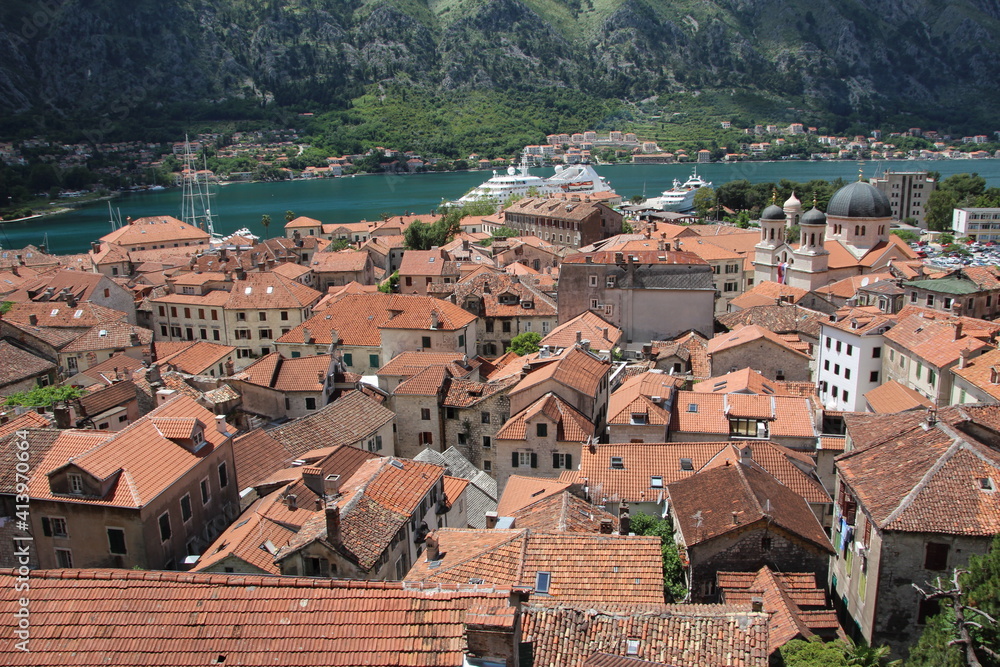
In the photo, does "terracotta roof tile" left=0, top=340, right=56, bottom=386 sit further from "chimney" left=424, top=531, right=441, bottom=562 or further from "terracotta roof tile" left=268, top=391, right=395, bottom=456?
Answer: "chimney" left=424, top=531, right=441, bottom=562

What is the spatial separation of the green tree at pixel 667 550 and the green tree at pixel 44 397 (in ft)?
78.9

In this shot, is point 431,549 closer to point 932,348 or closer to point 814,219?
point 932,348

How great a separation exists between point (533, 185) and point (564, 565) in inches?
5875

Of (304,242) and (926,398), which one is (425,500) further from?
(304,242)

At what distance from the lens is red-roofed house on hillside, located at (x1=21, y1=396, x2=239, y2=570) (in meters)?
20.8

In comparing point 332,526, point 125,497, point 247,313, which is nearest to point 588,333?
Answer: point 247,313

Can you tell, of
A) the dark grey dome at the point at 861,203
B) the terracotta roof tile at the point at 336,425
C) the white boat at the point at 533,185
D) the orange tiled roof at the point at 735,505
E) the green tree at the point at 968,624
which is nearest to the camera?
the green tree at the point at 968,624

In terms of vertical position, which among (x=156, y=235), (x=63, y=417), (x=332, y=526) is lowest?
(x=156, y=235)

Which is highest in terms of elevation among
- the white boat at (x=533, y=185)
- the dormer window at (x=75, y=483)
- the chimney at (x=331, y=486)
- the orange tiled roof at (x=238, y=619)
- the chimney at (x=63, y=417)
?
the orange tiled roof at (x=238, y=619)

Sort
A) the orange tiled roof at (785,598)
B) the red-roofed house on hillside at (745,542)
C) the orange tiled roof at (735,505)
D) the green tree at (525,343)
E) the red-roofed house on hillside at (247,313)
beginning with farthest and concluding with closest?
the red-roofed house on hillside at (247,313) → the green tree at (525,343) → the orange tiled roof at (735,505) → the red-roofed house on hillside at (745,542) → the orange tiled roof at (785,598)

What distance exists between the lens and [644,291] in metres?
52.3

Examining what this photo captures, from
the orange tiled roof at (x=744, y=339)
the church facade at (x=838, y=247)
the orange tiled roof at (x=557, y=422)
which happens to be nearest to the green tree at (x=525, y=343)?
the orange tiled roof at (x=744, y=339)

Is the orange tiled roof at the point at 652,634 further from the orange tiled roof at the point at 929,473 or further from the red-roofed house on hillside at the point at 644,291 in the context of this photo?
the red-roofed house on hillside at the point at 644,291

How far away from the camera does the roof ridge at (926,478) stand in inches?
778
